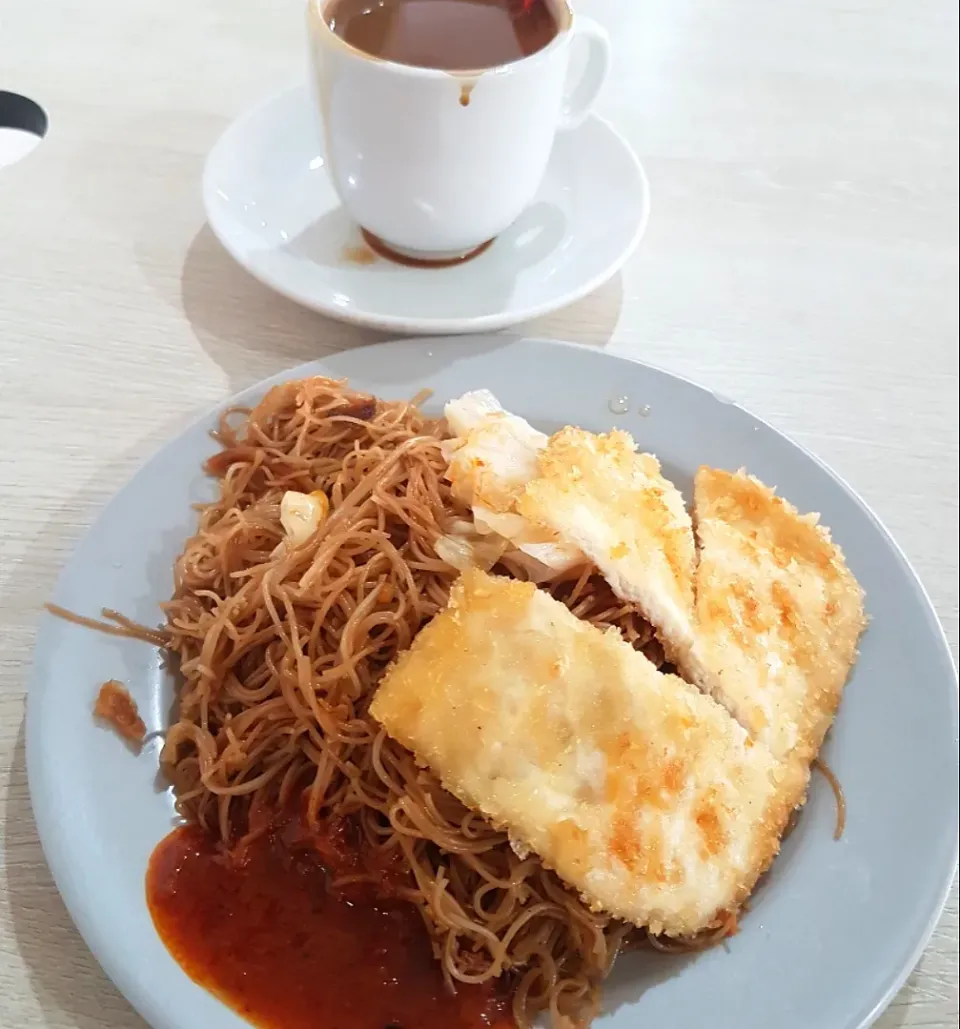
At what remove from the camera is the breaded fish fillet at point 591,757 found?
3.68 ft

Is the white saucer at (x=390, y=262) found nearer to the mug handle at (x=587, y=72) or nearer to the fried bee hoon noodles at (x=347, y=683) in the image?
the mug handle at (x=587, y=72)

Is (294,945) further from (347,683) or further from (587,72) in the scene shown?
(587,72)

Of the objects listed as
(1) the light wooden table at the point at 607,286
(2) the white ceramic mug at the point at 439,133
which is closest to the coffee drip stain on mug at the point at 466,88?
(2) the white ceramic mug at the point at 439,133

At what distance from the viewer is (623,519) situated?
4.59ft

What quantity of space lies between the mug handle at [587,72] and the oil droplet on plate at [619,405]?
0.68 meters

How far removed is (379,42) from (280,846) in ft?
4.52

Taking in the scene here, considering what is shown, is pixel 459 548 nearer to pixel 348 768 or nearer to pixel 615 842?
→ pixel 348 768

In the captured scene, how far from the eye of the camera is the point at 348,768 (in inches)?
50.0

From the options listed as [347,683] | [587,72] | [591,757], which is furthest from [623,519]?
[587,72]

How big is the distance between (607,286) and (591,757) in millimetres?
1205

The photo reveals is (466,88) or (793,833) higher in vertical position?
(466,88)

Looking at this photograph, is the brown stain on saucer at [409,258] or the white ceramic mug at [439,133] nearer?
the white ceramic mug at [439,133]

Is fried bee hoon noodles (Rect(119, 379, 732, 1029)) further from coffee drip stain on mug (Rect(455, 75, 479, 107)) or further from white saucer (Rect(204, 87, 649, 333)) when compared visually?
coffee drip stain on mug (Rect(455, 75, 479, 107))

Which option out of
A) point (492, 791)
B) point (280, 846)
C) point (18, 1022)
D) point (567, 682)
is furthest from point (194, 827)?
point (567, 682)
